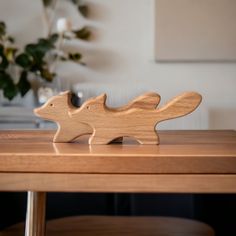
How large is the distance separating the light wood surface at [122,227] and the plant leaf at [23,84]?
1.28m

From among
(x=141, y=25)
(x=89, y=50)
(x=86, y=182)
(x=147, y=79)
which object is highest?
(x=141, y=25)


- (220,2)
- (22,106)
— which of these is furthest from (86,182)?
(220,2)

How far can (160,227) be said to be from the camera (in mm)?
865

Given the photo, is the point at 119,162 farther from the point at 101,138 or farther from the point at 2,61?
the point at 2,61

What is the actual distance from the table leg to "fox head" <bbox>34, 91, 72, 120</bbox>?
0.54 feet

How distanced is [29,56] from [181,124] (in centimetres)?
99

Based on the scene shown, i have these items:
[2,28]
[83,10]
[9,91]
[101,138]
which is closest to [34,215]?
[101,138]

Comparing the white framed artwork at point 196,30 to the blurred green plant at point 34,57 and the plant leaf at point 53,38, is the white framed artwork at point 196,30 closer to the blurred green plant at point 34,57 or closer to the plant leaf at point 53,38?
the blurred green plant at point 34,57

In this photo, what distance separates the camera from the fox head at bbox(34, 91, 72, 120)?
2.36 feet

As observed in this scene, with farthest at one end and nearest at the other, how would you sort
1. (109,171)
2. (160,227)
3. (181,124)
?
(181,124)
(160,227)
(109,171)

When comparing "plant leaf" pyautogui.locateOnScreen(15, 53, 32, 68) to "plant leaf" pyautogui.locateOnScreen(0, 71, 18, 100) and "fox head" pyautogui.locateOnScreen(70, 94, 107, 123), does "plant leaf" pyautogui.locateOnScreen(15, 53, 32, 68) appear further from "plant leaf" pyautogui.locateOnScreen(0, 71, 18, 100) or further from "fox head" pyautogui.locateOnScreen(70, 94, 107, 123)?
"fox head" pyautogui.locateOnScreen(70, 94, 107, 123)

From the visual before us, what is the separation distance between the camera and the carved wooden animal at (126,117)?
2.27ft

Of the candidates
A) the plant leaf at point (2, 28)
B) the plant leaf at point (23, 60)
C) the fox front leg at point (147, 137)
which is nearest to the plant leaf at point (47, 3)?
the plant leaf at point (2, 28)

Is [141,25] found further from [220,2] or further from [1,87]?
[1,87]
